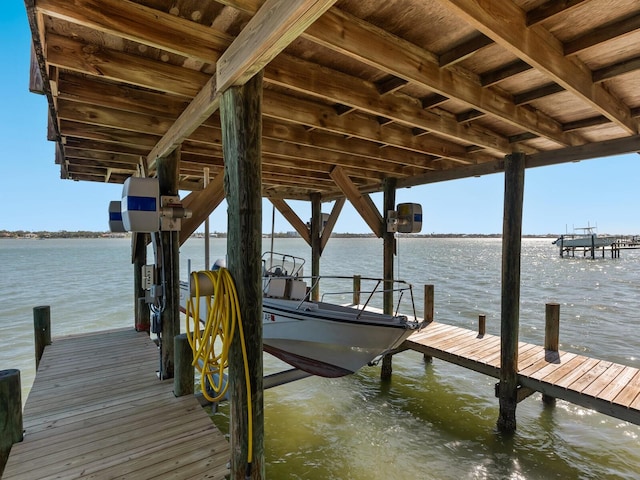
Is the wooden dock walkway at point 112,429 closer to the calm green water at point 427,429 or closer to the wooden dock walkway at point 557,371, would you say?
the calm green water at point 427,429

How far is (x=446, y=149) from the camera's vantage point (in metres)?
4.93

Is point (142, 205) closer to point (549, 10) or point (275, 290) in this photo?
point (275, 290)

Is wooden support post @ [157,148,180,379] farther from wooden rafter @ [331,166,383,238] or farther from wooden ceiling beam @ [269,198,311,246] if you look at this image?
wooden ceiling beam @ [269,198,311,246]

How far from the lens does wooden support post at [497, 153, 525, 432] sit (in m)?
4.54

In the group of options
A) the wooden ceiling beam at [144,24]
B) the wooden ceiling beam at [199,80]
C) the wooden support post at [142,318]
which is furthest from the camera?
the wooden support post at [142,318]

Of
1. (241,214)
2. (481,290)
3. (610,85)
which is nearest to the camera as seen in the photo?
(241,214)

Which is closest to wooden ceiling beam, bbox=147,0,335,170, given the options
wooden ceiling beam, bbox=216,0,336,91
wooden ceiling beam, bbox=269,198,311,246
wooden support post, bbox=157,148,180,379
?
wooden ceiling beam, bbox=216,0,336,91

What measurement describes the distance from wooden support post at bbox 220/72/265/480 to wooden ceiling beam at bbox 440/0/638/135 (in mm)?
1295

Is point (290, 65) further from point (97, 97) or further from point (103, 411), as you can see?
point (103, 411)

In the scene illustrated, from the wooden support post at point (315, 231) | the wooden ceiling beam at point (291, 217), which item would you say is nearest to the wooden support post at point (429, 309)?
the wooden support post at point (315, 231)

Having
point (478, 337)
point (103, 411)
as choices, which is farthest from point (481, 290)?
point (103, 411)

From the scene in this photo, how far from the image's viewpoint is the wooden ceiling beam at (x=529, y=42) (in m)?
1.67

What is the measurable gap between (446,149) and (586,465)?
4.53 m

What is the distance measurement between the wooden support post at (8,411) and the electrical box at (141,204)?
1606 millimetres
